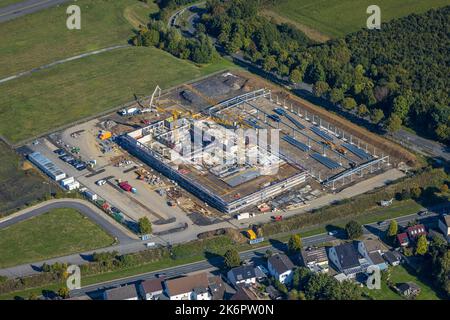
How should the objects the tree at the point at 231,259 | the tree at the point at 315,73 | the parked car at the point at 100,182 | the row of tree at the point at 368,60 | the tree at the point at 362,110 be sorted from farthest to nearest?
the tree at the point at 315,73, the tree at the point at 362,110, the row of tree at the point at 368,60, the parked car at the point at 100,182, the tree at the point at 231,259

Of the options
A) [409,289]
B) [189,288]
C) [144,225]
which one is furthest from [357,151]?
[189,288]

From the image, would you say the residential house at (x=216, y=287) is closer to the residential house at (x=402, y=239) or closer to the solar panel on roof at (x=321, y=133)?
the residential house at (x=402, y=239)

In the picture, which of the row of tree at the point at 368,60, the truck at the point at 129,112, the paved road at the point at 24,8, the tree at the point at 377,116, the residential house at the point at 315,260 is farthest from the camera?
the paved road at the point at 24,8

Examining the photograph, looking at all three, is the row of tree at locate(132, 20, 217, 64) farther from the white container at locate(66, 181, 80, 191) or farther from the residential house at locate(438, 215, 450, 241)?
the residential house at locate(438, 215, 450, 241)

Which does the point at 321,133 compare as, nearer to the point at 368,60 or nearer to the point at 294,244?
the point at 368,60

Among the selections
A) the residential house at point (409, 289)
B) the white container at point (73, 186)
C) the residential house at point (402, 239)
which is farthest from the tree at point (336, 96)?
the residential house at point (409, 289)

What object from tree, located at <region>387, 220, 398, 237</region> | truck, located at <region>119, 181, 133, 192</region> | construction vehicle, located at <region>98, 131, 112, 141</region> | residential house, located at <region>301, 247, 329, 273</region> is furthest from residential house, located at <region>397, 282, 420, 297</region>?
construction vehicle, located at <region>98, 131, 112, 141</region>
